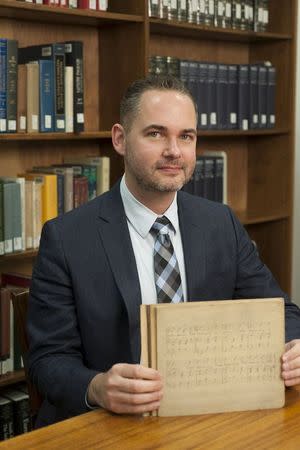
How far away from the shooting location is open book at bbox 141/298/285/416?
1483 mm

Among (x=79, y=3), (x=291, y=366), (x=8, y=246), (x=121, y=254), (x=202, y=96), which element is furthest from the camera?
(x=202, y=96)

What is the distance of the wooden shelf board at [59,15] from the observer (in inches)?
116

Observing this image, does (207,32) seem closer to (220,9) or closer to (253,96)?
(220,9)

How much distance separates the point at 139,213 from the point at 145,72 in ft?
5.00

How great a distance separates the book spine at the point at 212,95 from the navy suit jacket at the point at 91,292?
187cm

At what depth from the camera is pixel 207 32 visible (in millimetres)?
3844

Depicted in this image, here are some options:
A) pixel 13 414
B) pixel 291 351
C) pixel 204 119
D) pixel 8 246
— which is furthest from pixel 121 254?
pixel 204 119

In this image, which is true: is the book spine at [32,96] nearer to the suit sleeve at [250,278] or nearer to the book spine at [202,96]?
the book spine at [202,96]

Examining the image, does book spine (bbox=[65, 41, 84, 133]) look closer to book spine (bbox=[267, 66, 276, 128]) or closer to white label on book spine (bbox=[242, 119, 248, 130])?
white label on book spine (bbox=[242, 119, 248, 130])

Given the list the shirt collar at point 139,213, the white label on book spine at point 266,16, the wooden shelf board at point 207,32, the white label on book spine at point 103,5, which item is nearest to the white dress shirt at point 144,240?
the shirt collar at point 139,213

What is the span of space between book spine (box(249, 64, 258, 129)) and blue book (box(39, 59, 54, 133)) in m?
1.39

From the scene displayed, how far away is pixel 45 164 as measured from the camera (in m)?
3.46

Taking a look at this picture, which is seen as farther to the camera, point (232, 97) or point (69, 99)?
point (232, 97)

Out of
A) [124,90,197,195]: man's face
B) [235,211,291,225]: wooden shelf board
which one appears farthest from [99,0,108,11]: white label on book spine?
[124,90,197,195]: man's face
